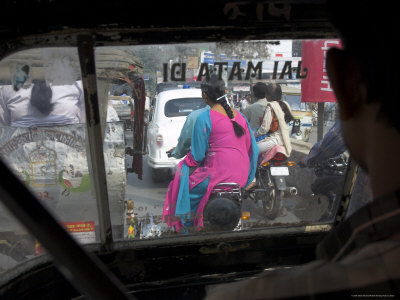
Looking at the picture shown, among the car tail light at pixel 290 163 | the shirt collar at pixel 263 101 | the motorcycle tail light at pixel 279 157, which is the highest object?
the shirt collar at pixel 263 101

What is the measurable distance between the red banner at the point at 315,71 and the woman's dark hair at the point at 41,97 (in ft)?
3.47

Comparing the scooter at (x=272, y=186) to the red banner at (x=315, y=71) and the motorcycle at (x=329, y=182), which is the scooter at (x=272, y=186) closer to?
the motorcycle at (x=329, y=182)

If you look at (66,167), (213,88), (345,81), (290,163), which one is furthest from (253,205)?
(345,81)

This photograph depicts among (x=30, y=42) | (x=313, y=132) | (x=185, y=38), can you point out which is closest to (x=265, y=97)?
(x=313, y=132)

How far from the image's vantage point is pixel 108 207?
74.2 inches

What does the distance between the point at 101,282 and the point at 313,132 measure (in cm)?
178

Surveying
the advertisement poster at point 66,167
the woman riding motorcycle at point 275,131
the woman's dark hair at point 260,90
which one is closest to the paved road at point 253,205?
the advertisement poster at point 66,167

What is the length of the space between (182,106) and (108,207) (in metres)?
0.80

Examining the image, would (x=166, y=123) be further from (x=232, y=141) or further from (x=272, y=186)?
(x=272, y=186)

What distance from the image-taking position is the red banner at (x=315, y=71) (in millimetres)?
1737

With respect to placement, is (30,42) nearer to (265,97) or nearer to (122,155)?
(122,155)

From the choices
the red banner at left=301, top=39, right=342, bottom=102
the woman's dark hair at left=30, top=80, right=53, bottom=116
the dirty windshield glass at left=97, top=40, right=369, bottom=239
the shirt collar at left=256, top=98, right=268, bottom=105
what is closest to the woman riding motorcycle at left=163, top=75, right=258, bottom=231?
the dirty windshield glass at left=97, top=40, right=369, bottom=239

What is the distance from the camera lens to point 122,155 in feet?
6.29

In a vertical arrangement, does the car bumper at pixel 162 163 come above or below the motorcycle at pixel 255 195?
above
